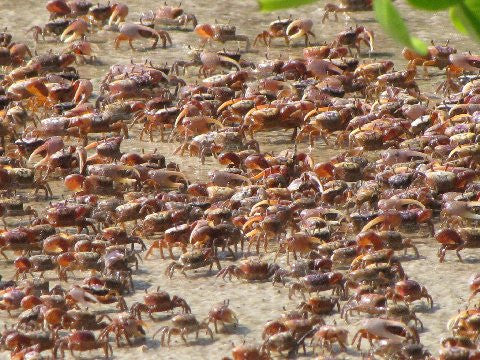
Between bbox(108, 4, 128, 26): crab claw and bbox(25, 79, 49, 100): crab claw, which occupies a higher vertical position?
bbox(108, 4, 128, 26): crab claw

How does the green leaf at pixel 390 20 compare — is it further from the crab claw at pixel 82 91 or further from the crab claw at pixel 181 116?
the crab claw at pixel 82 91

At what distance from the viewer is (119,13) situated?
460 inches

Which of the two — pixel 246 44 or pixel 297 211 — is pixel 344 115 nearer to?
pixel 297 211

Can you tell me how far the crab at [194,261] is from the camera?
5.88m

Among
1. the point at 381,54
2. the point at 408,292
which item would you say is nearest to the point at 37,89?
the point at 381,54

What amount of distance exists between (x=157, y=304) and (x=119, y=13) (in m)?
6.95

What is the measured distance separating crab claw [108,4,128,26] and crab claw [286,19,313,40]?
6.06 feet

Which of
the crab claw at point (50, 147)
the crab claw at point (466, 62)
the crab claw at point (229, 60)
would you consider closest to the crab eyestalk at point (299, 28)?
the crab claw at point (229, 60)

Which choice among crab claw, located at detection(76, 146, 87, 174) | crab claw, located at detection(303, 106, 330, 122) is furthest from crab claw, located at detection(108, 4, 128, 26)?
crab claw, located at detection(76, 146, 87, 174)

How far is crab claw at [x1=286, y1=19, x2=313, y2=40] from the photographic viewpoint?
10938mm

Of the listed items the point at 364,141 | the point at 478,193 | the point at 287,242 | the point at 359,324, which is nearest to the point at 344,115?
the point at 364,141

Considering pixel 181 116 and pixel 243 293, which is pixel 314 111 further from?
pixel 243 293

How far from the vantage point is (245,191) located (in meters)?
7.03

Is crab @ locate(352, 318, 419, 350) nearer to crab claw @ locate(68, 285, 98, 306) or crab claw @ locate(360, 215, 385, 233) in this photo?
crab claw @ locate(68, 285, 98, 306)
